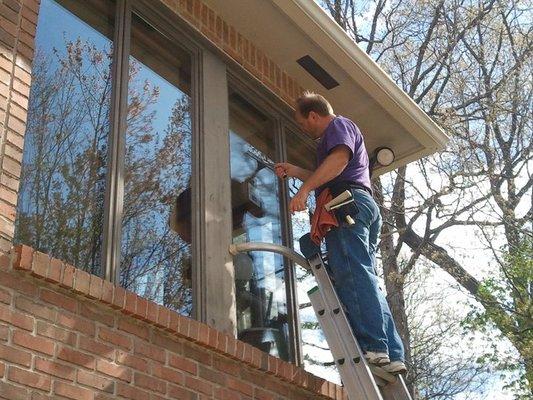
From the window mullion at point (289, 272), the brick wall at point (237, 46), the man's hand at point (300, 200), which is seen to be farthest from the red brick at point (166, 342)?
the brick wall at point (237, 46)

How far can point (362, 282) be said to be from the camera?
444cm

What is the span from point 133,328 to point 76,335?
386mm

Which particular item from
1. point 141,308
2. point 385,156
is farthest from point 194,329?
point 385,156

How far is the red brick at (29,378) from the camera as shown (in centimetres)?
319

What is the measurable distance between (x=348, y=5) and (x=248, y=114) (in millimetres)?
9487

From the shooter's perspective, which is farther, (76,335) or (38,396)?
(76,335)

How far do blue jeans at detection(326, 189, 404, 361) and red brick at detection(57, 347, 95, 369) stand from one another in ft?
4.89

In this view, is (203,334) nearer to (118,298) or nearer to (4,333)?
(118,298)

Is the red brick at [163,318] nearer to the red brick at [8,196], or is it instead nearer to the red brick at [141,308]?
the red brick at [141,308]

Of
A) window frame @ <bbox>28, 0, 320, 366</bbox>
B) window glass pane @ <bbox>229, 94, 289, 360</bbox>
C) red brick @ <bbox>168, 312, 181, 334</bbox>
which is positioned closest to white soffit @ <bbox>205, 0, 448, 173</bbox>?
window frame @ <bbox>28, 0, 320, 366</bbox>

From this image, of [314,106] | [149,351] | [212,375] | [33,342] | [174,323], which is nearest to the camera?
[33,342]

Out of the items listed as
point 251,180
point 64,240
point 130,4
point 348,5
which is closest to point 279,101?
point 251,180

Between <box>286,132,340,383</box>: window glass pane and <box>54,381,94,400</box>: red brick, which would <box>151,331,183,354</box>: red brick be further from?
<box>286,132,340,383</box>: window glass pane

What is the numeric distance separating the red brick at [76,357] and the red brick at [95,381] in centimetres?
4
